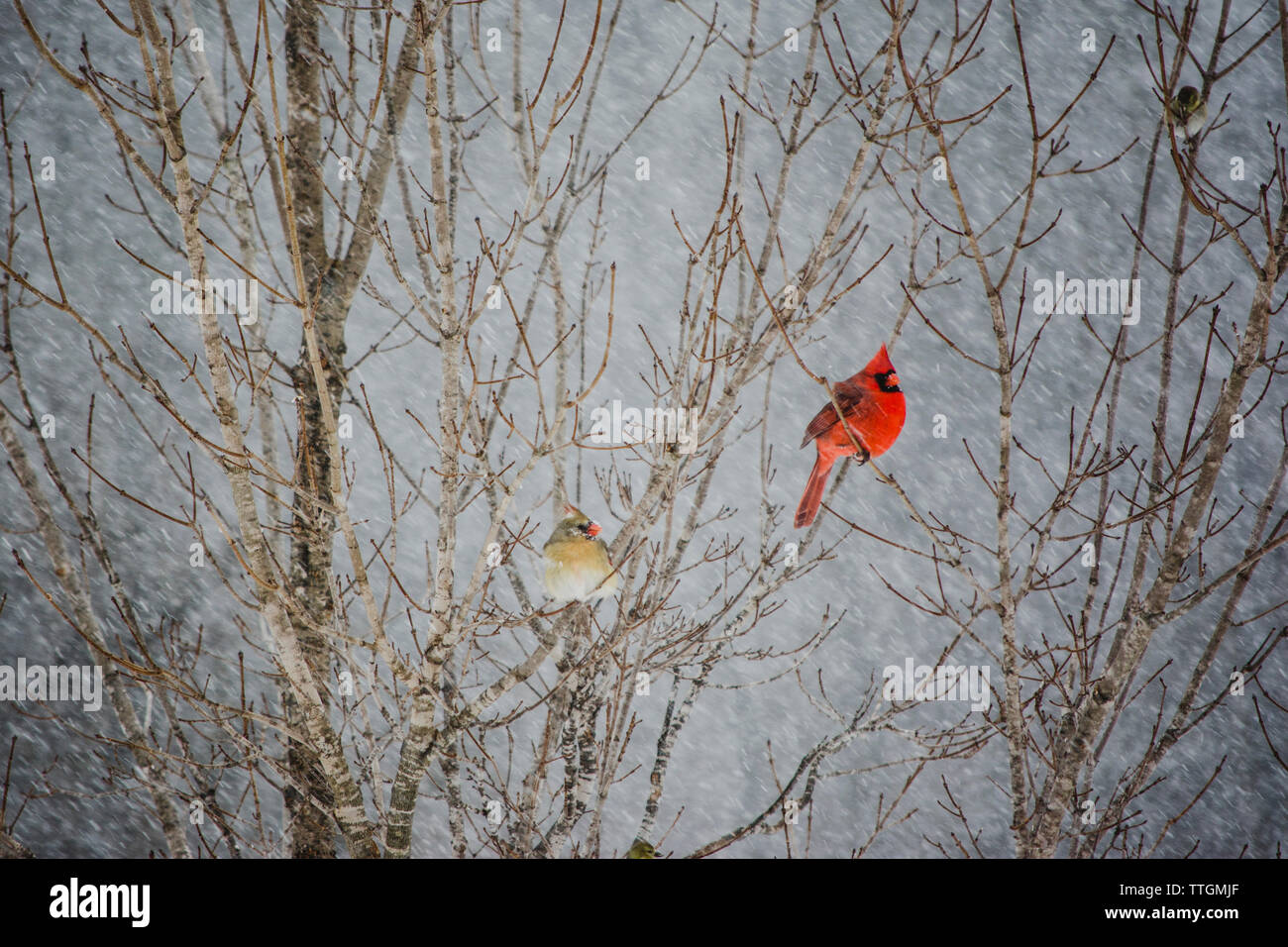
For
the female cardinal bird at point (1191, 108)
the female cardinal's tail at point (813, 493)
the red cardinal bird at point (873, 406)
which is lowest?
the female cardinal's tail at point (813, 493)

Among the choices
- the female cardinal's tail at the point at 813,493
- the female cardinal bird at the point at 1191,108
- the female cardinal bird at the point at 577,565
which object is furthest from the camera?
the female cardinal's tail at the point at 813,493

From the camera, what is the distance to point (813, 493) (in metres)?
3.11

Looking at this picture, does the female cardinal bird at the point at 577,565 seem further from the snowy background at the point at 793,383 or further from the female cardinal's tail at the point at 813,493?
the snowy background at the point at 793,383

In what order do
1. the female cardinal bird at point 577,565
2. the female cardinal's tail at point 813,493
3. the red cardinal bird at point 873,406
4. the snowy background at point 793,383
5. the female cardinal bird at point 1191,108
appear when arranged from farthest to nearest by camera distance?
the snowy background at point 793,383, the female cardinal's tail at point 813,493, the red cardinal bird at point 873,406, the female cardinal bird at point 577,565, the female cardinal bird at point 1191,108

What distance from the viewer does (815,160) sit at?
5809mm

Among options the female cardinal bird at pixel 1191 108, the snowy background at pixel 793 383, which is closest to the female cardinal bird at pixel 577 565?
the female cardinal bird at pixel 1191 108

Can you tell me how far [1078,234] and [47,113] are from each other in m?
6.44

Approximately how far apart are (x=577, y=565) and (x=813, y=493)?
40.5 inches

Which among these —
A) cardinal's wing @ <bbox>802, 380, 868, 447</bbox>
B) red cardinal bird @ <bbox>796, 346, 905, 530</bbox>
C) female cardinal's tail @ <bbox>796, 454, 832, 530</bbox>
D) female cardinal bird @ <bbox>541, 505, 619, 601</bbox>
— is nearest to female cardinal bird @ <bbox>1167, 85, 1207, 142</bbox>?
red cardinal bird @ <bbox>796, 346, 905, 530</bbox>

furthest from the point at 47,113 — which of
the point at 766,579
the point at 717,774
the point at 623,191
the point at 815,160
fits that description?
the point at 717,774

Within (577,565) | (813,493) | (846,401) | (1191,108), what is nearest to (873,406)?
(846,401)

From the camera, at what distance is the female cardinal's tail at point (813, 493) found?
295 centimetres

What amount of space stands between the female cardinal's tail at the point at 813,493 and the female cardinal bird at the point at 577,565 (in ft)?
2.50

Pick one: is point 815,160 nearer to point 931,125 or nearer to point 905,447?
point 905,447
